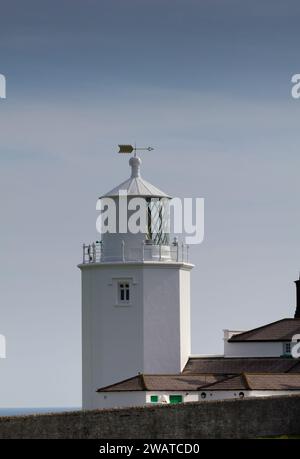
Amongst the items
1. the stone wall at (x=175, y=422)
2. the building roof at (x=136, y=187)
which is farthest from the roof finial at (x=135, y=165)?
the stone wall at (x=175, y=422)

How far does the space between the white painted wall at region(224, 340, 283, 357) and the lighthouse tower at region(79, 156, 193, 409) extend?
1770mm

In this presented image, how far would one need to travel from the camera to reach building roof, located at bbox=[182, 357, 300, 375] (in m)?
86.4

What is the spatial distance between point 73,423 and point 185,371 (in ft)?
65.5

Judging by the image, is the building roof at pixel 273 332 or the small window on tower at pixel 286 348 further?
the building roof at pixel 273 332

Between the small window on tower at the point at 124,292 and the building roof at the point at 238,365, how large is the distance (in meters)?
3.52

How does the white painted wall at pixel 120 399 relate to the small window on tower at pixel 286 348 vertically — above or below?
below

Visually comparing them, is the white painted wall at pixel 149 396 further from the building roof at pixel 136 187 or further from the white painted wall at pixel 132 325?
the building roof at pixel 136 187

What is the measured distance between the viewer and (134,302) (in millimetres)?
87500

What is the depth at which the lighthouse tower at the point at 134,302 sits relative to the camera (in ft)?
286

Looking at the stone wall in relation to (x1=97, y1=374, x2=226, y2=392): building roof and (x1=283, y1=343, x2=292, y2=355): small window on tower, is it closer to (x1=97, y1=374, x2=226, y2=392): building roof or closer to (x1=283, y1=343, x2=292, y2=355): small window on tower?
(x1=97, y1=374, x2=226, y2=392): building roof

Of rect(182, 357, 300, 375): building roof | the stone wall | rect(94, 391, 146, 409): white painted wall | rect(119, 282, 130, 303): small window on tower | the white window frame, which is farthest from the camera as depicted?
the white window frame

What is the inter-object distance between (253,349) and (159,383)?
5.99 m

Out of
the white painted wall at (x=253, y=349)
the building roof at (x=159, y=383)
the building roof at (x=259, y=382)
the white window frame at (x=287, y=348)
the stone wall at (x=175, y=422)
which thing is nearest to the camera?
the stone wall at (x=175, y=422)

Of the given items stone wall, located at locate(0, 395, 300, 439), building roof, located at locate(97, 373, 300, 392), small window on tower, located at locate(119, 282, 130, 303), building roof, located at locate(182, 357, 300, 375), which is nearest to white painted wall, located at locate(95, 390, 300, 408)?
building roof, located at locate(97, 373, 300, 392)
